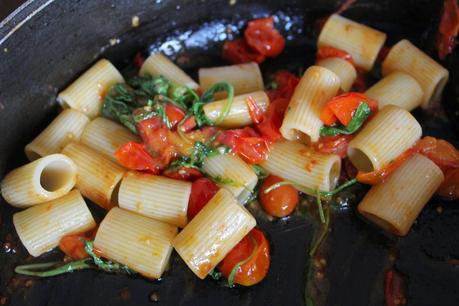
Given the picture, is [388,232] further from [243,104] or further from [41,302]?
[41,302]

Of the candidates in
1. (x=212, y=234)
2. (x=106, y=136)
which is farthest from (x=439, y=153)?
(x=106, y=136)

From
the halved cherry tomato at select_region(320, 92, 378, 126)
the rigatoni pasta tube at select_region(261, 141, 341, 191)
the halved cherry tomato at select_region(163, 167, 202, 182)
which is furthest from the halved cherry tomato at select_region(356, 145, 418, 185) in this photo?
the halved cherry tomato at select_region(163, 167, 202, 182)

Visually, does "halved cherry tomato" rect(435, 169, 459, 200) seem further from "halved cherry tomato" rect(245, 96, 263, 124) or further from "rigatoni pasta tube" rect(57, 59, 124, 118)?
"rigatoni pasta tube" rect(57, 59, 124, 118)

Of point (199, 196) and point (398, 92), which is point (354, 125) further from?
point (199, 196)

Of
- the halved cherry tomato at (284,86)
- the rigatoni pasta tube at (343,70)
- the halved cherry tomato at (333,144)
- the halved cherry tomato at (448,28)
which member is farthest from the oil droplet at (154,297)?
the halved cherry tomato at (448,28)

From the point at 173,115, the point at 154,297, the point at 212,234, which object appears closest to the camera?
the point at 212,234

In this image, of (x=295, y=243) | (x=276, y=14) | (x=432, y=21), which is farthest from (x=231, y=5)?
(x=295, y=243)
